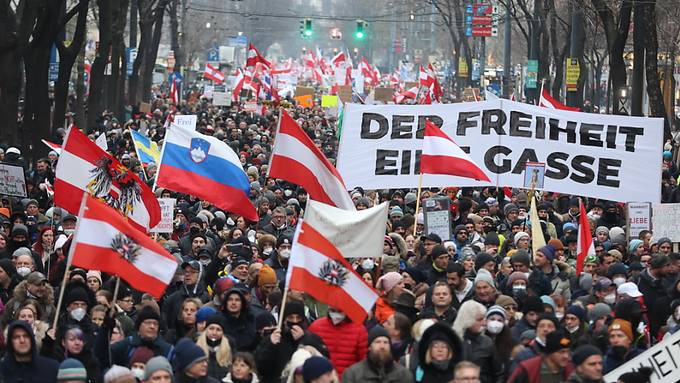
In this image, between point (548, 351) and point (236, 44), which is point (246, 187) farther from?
point (236, 44)

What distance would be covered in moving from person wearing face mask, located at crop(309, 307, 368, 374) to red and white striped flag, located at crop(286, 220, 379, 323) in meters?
0.14

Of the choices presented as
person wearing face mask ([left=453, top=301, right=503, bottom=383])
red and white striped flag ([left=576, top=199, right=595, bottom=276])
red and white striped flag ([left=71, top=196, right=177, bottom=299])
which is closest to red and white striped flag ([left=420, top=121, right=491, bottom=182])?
red and white striped flag ([left=576, top=199, right=595, bottom=276])

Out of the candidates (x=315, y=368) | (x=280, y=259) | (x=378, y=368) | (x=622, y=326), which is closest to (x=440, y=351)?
(x=378, y=368)

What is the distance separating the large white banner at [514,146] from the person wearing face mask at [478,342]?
7.48 m

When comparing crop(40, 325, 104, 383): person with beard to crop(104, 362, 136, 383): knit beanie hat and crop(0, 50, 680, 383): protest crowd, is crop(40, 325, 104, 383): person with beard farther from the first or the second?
crop(104, 362, 136, 383): knit beanie hat

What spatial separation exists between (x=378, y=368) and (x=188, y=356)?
1.12m

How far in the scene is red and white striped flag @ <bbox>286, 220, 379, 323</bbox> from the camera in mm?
10852

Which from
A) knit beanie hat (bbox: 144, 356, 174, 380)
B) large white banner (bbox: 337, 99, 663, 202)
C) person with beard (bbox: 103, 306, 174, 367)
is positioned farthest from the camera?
large white banner (bbox: 337, 99, 663, 202)

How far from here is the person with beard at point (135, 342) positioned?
11.1 meters

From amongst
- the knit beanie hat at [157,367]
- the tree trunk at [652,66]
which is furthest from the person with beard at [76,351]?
the tree trunk at [652,66]

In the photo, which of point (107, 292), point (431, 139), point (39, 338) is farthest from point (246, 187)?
point (39, 338)

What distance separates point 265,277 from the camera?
13.6 metres

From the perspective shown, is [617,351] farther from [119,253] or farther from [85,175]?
[85,175]

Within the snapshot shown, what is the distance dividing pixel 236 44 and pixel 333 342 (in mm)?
102510
